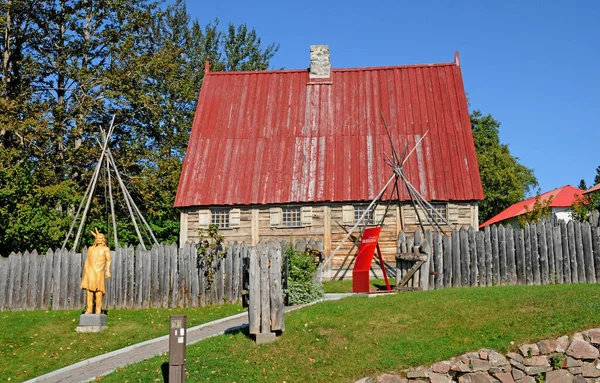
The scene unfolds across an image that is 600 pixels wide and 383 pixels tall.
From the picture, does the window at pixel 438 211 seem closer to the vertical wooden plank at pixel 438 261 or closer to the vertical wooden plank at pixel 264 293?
the vertical wooden plank at pixel 438 261

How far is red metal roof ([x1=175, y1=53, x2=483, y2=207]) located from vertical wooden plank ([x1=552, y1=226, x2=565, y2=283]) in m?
7.11

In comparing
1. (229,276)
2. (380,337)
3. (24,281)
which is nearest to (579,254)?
(380,337)

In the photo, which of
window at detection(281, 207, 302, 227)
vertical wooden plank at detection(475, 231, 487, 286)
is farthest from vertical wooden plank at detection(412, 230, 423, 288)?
window at detection(281, 207, 302, 227)

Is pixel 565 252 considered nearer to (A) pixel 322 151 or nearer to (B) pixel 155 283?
(A) pixel 322 151

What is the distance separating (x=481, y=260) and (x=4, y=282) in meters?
15.4

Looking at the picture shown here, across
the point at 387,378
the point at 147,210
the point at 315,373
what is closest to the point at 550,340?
the point at 387,378

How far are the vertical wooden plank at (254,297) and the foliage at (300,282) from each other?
425 cm

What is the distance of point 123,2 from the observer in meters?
37.3

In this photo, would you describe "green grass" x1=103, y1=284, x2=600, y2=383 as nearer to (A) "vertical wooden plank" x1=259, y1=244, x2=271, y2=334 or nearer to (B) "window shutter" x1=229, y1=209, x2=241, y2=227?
(A) "vertical wooden plank" x1=259, y1=244, x2=271, y2=334

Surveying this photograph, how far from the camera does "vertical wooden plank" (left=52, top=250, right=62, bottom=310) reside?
20266 mm

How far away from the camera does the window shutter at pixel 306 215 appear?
2639 cm

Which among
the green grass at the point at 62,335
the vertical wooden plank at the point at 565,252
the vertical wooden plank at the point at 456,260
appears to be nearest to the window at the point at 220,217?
the green grass at the point at 62,335

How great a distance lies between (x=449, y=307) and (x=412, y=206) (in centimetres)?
1187

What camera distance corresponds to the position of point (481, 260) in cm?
1903
